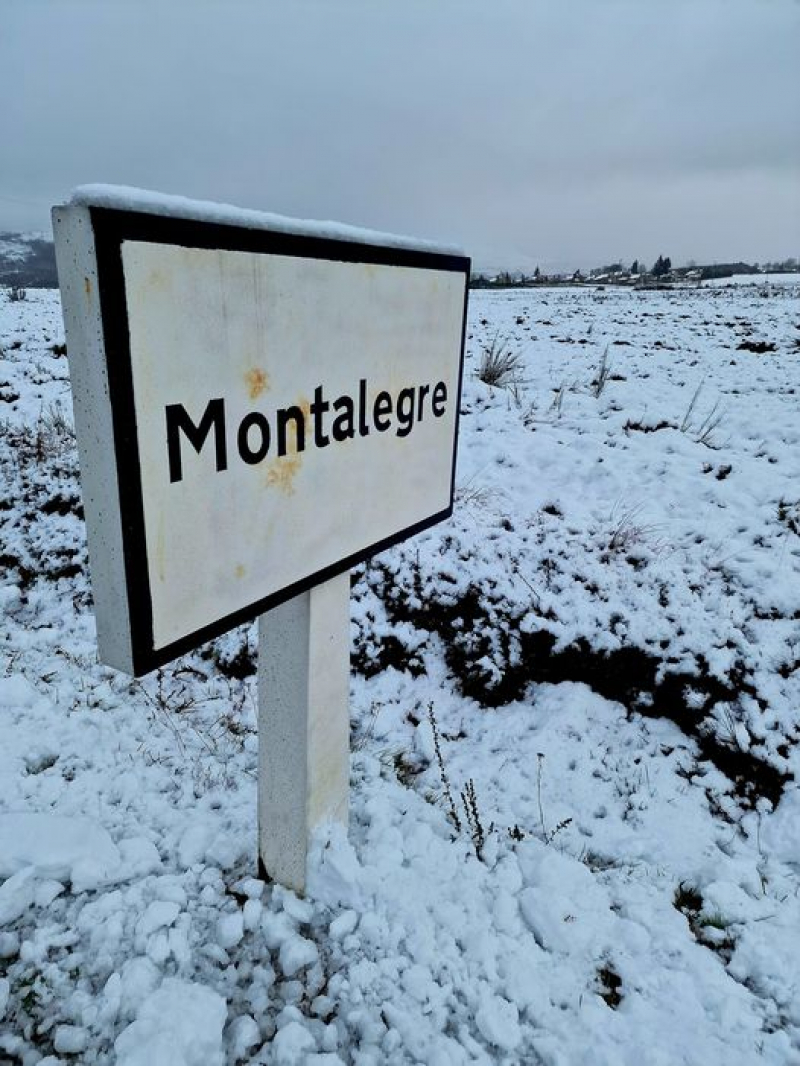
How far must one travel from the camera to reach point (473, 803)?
2395mm

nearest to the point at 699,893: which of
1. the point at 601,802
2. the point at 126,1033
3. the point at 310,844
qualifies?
the point at 601,802

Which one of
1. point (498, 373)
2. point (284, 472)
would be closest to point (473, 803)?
point (284, 472)

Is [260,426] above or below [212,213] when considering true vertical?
below

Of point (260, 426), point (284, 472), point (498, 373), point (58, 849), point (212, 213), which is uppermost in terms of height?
point (212, 213)

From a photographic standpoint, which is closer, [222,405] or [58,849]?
[222,405]

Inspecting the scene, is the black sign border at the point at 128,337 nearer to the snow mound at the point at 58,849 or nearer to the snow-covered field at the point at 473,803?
the snow-covered field at the point at 473,803

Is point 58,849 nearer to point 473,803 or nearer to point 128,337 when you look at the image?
point 473,803

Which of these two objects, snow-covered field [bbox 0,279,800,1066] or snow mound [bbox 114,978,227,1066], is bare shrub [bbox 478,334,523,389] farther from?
snow mound [bbox 114,978,227,1066]

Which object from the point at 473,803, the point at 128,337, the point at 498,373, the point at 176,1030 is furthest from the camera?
the point at 498,373

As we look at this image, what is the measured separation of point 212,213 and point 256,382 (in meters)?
0.32

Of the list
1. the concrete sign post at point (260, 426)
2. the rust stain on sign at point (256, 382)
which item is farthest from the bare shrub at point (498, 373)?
the rust stain on sign at point (256, 382)

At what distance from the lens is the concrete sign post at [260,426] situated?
1075mm

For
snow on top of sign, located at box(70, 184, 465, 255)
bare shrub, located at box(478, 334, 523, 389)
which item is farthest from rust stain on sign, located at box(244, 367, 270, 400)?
bare shrub, located at box(478, 334, 523, 389)

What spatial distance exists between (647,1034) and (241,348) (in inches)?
84.0
